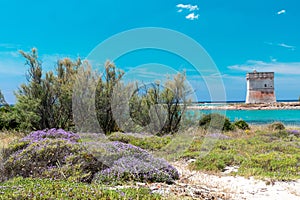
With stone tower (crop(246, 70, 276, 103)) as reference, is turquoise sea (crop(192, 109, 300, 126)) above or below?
below

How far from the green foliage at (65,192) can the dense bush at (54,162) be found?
3.33ft

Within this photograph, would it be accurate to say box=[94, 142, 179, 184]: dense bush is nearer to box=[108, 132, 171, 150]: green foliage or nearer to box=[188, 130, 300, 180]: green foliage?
box=[188, 130, 300, 180]: green foliage

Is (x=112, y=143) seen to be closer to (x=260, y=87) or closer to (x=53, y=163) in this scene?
(x=53, y=163)

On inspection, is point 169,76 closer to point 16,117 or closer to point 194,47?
point 194,47

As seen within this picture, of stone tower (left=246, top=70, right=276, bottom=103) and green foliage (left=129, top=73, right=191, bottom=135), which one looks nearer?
green foliage (left=129, top=73, right=191, bottom=135)

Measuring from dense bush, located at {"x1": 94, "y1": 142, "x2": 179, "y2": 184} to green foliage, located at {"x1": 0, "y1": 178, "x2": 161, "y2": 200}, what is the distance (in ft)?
3.14

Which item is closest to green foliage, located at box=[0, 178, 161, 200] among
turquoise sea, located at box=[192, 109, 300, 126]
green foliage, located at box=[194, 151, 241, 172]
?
green foliage, located at box=[194, 151, 241, 172]

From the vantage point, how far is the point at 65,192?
12.4 feet

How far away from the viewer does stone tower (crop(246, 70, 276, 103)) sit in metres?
45.3

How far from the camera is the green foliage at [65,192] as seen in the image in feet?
11.7

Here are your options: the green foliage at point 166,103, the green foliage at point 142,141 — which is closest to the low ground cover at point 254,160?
the green foliage at point 142,141

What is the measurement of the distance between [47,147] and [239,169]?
15.5 feet

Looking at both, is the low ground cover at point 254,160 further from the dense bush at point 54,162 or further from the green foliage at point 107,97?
the green foliage at point 107,97

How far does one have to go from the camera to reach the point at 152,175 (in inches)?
205
